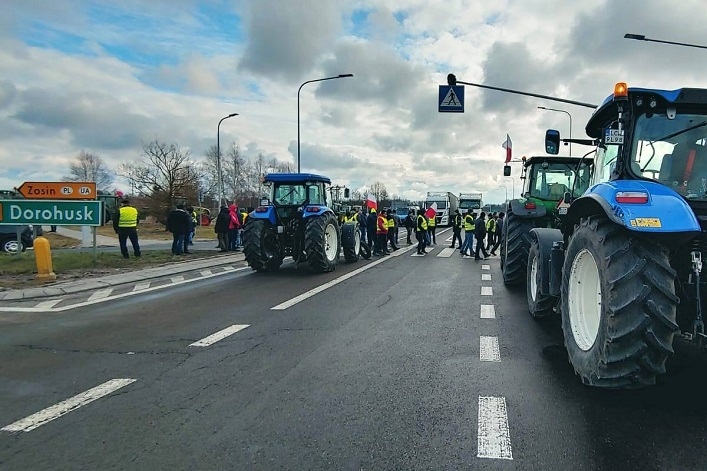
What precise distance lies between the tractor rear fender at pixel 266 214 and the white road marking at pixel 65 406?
28.5 feet

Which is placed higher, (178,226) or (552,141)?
(552,141)

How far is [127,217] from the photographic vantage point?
15414 millimetres

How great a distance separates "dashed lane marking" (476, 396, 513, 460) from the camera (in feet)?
11.0

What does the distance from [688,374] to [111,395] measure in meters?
5.33

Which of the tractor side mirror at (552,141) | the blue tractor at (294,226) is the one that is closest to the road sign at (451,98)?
the blue tractor at (294,226)

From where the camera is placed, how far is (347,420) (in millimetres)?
3883

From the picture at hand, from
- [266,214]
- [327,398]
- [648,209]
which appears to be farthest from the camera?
[266,214]

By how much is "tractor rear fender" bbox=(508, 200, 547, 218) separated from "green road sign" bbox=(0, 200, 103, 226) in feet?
33.5

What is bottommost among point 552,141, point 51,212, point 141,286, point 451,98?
point 141,286

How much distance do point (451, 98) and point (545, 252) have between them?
11.8 metres

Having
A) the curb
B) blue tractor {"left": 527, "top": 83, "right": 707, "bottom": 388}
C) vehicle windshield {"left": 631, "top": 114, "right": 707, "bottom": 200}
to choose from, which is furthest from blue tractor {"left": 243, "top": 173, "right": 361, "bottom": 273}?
vehicle windshield {"left": 631, "top": 114, "right": 707, "bottom": 200}

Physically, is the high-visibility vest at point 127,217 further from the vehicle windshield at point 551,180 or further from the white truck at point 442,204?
the white truck at point 442,204

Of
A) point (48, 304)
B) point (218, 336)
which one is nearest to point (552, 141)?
point (218, 336)

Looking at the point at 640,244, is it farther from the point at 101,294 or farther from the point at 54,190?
the point at 54,190
